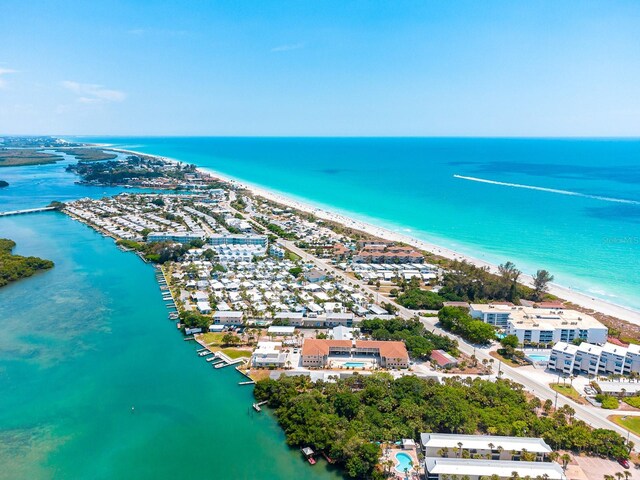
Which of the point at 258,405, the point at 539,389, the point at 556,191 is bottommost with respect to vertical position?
the point at 258,405

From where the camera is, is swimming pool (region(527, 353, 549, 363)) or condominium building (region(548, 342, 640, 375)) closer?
condominium building (region(548, 342, 640, 375))

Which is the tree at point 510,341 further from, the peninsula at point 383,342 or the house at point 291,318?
the house at point 291,318

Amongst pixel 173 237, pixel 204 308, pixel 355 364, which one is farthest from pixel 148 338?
pixel 173 237

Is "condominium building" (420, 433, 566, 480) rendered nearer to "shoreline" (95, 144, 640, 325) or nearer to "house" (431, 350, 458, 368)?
"house" (431, 350, 458, 368)

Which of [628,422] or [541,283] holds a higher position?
[541,283]

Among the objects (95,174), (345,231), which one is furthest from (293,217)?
(95,174)

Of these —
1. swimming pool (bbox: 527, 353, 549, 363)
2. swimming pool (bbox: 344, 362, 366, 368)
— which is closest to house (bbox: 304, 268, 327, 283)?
swimming pool (bbox: 344, 362, 366, 368)

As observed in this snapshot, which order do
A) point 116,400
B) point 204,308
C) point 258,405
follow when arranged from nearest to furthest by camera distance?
point 258,405 → point 116,400 → point 204,308

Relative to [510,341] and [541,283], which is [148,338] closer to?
[510,341]
